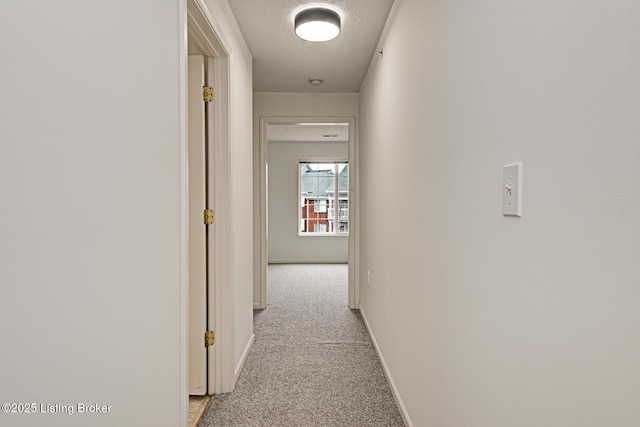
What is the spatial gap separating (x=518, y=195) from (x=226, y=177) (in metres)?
1.84

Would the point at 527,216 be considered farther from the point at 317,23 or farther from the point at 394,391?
the point at 317,23

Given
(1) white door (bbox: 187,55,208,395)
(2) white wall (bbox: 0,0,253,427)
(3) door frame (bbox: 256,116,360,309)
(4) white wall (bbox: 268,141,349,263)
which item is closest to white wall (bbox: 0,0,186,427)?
(2) white wall (bbox: 0,0,253,427)

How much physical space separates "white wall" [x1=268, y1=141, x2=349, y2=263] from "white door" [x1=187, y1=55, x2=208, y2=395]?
556cm

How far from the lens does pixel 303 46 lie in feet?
9.83

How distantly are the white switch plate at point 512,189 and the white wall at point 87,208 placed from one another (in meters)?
0.98

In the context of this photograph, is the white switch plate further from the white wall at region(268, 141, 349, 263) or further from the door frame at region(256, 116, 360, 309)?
the white wall at region(268, 141, 349, 263)

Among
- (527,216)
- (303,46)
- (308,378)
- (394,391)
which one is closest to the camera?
(527,216)

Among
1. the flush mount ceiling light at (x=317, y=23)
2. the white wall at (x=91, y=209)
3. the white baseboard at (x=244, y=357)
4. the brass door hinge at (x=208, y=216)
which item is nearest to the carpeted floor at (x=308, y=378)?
the white baseboard at (x=244, y=357)

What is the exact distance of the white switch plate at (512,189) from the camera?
2.88ft

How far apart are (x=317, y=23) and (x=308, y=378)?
2330 mm

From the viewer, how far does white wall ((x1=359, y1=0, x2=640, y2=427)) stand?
23.6 inches

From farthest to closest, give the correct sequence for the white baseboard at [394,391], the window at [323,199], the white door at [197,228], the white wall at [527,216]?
the window at [323,199], the white door at [197,228], the white baseboard at [394,391], the white wall at [527,216]

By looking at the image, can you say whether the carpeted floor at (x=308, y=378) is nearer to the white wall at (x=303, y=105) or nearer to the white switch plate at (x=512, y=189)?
the white switch plate at (x=512, y=189)

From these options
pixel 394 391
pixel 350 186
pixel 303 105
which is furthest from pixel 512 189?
pixel 303 105
